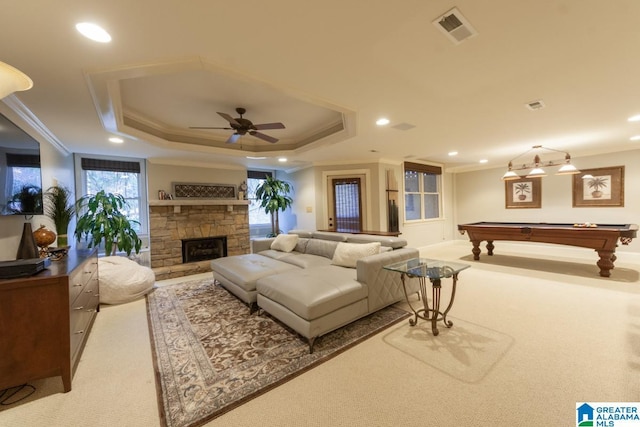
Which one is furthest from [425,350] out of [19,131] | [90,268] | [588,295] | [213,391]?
[19,131]

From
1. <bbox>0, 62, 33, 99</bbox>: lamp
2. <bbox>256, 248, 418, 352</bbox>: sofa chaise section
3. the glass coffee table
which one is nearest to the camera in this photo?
<bbox>0, 62, 33, 99</bbox>: lamp

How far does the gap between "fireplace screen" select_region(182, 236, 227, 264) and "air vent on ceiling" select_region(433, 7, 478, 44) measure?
563 cm

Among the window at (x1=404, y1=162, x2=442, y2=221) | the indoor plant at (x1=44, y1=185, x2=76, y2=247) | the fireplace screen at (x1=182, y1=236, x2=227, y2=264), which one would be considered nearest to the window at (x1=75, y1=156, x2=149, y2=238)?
the fireplace screen at (x1=182, y1=236, x2=227, y2=264)

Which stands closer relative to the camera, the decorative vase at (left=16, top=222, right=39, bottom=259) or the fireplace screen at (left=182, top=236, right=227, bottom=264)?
the decorative vase at (left=16, top=222, right=39, bottom=259)

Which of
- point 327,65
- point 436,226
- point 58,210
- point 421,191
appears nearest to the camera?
point 327,65

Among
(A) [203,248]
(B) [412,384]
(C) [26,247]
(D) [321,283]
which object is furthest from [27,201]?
(B) [412,384]

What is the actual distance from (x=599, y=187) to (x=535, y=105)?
4.67m

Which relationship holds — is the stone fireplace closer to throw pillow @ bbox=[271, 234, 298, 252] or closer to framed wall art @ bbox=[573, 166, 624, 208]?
throw pillow @ bbox=[271, 234, 298, 252]

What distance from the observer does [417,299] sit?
3410 mm

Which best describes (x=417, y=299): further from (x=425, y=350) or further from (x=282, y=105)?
(x=282, y=105)

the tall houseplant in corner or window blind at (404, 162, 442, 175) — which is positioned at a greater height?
window blind at (404, 162, 442, 175)

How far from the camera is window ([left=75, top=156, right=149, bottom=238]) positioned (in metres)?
4.88

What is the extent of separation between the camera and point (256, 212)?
7.45 metres

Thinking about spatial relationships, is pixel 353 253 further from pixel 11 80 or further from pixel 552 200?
pixel 552 200
